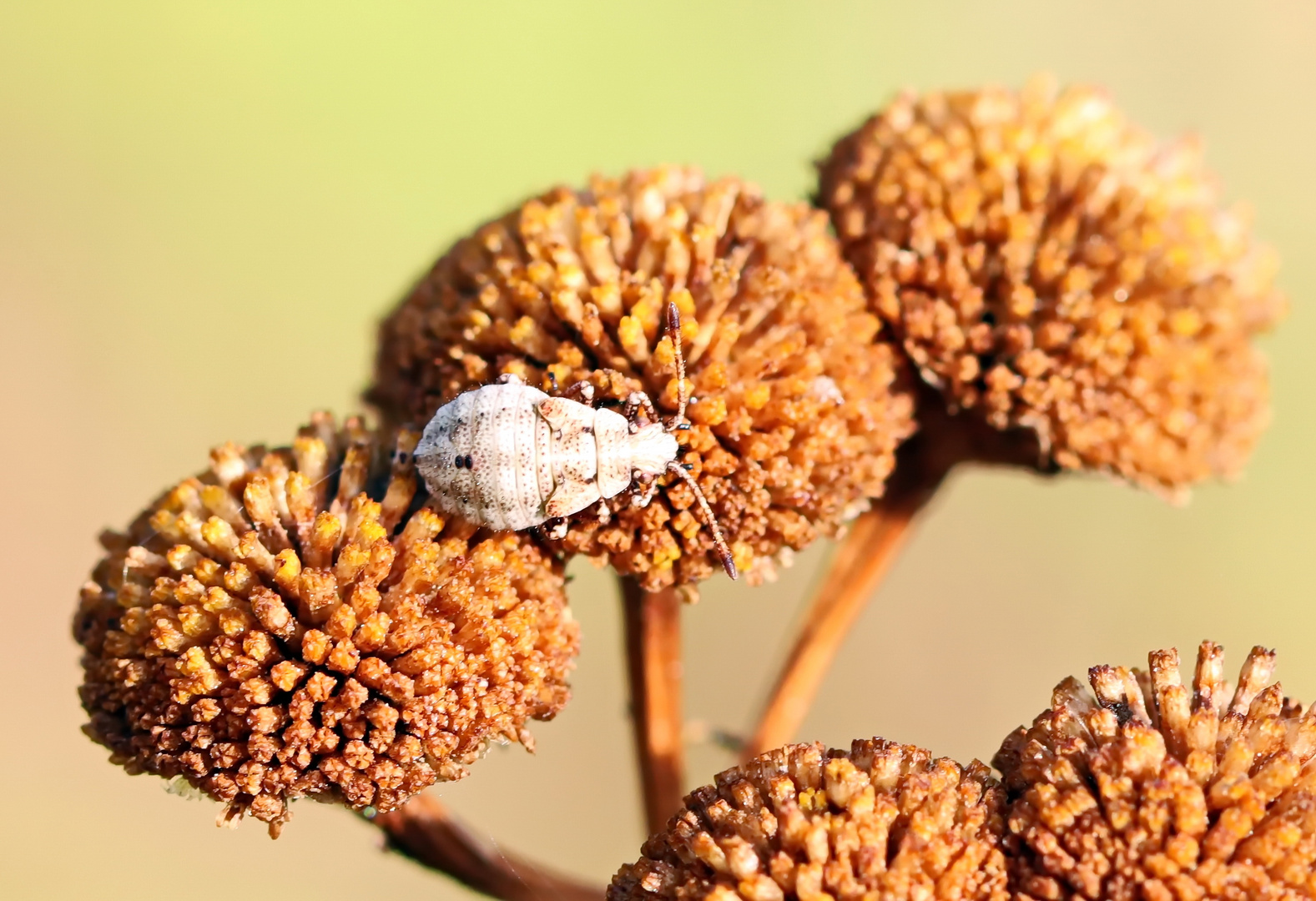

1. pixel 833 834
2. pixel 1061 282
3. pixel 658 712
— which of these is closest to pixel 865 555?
pixel 658 712

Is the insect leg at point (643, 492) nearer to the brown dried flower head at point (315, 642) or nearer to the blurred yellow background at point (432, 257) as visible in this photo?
the brown dried flower head at point (315, 642)

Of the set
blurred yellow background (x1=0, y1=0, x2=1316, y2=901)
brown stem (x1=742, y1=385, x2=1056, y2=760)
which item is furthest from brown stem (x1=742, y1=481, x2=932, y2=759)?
blurred yellow background (x1=0, y1=0, x2=1316, y2=901)

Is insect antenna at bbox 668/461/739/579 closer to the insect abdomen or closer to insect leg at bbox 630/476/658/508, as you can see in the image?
insect leg at bbox 630/476/658/508

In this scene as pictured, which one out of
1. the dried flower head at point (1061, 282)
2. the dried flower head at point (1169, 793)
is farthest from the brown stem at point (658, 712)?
the dried flower head at point (1169, 793)

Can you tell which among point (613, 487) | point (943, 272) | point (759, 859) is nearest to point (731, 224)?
point (943, 272)

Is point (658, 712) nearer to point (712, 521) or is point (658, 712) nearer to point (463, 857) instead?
point (463, 857)
